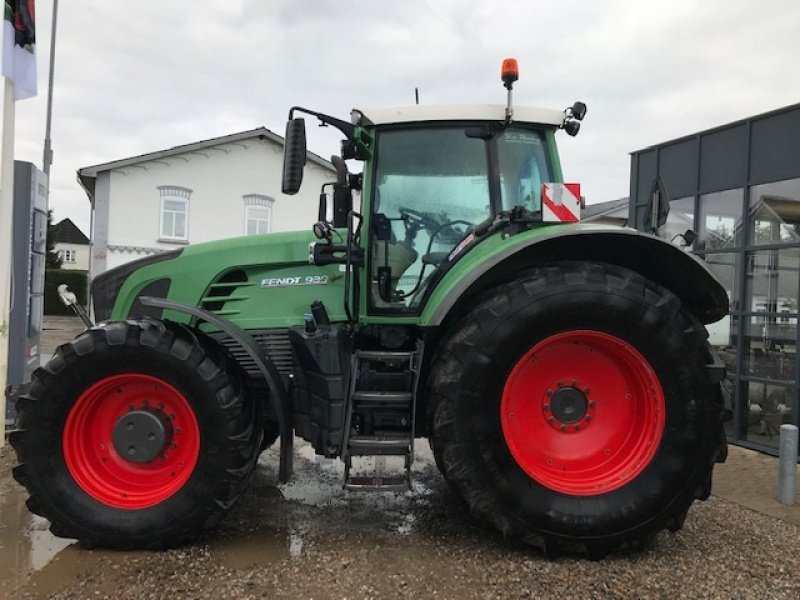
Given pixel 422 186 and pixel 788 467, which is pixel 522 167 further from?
pixel 788 467

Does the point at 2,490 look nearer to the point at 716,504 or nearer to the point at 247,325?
the point at 247,325

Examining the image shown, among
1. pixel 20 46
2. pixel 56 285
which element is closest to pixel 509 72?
pixel 20 46

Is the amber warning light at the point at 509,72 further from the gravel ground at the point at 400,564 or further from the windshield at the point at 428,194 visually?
the gravel ground at the point at 400,564

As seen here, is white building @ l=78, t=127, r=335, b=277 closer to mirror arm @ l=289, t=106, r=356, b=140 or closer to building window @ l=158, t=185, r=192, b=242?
building window @ l=158, t=185, r=192, b=242

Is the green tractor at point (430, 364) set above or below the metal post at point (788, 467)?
above

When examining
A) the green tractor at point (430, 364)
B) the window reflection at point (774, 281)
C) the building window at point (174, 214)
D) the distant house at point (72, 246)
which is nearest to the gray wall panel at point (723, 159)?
the window reflection at point (774, 281)

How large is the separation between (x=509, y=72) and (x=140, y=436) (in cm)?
290

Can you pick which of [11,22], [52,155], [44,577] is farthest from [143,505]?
[52,155]

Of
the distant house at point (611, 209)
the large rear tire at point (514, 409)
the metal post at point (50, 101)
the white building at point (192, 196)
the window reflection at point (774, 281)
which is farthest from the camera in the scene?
the distant house at point (611, 209)

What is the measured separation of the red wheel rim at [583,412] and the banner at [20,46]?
4835 mm

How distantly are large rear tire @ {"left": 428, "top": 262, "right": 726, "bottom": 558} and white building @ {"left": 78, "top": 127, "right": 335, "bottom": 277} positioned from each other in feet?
53.8

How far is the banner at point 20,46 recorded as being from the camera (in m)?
5.14

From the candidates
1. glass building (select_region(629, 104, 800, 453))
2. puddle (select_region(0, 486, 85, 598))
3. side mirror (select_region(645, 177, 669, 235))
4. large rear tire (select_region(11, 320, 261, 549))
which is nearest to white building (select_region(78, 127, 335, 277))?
glass building (select_region(629, 104, 800, 453))

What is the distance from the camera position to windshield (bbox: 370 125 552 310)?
3762 mm
